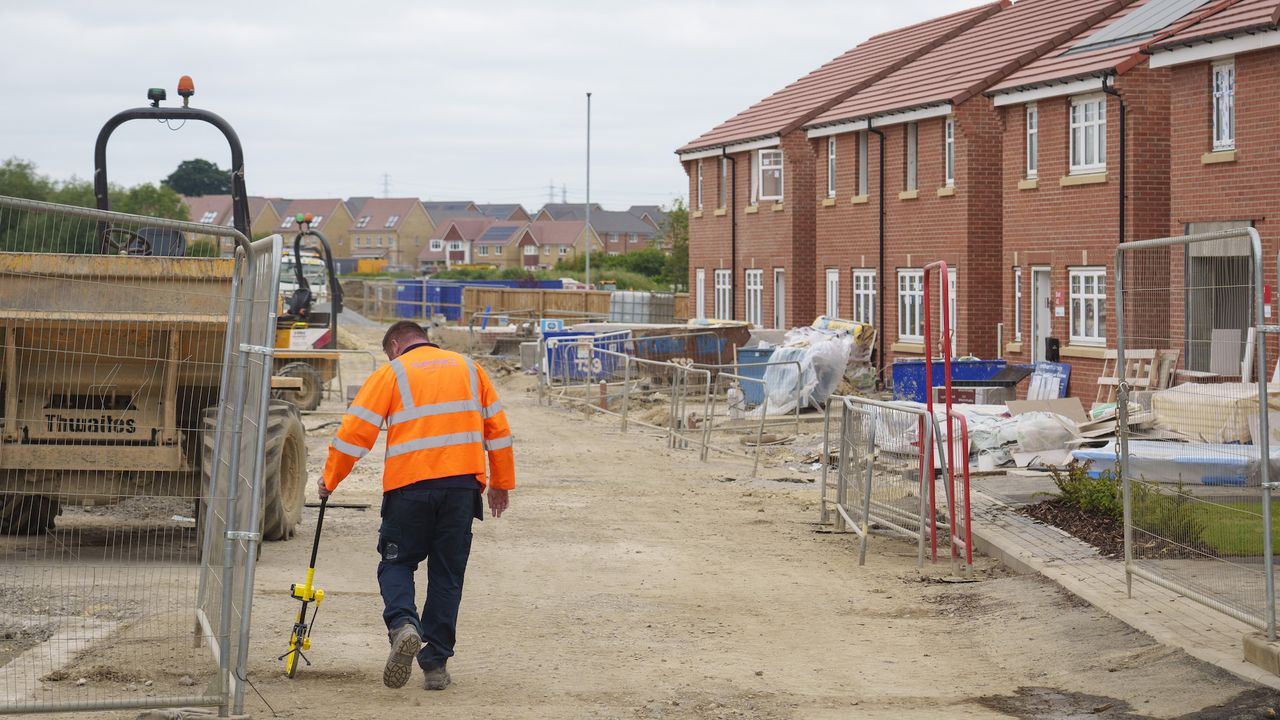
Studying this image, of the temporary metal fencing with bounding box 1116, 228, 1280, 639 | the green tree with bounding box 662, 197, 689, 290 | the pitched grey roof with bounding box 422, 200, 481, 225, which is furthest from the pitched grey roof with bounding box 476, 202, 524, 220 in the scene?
the temporary metal fencing with bounding box 1116, 228, 1280, 639

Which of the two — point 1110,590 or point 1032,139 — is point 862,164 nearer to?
point 1032,139

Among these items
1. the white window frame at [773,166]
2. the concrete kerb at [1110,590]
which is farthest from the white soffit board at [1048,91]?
the concrete kerb at [1110,590]

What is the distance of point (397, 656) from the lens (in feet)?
24.3

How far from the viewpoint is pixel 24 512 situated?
37.3 ft

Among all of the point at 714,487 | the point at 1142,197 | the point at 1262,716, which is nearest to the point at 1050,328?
Result: the point at 1142,197

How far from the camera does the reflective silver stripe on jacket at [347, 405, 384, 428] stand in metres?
7.57

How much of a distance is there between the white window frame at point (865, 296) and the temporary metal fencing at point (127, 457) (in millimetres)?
22969

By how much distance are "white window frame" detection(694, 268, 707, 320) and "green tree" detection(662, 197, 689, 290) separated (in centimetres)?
3057

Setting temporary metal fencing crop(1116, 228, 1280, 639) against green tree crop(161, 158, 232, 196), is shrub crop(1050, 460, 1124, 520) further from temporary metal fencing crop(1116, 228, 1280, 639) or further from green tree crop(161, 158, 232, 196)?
green tree crop(161, 158, 232, 196)

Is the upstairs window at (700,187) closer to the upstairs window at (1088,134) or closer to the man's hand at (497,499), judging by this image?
the upstairs window at (1088,134)

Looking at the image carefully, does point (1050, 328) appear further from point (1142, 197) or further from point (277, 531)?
point (277, 531)

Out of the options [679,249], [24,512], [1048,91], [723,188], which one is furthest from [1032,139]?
[679,249]

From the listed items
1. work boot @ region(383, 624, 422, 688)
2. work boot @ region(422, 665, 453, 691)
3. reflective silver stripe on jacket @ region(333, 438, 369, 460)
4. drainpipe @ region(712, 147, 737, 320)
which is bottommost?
work boot @ region(422, 665, 453, 691)

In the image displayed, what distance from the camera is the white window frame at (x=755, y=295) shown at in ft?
129
